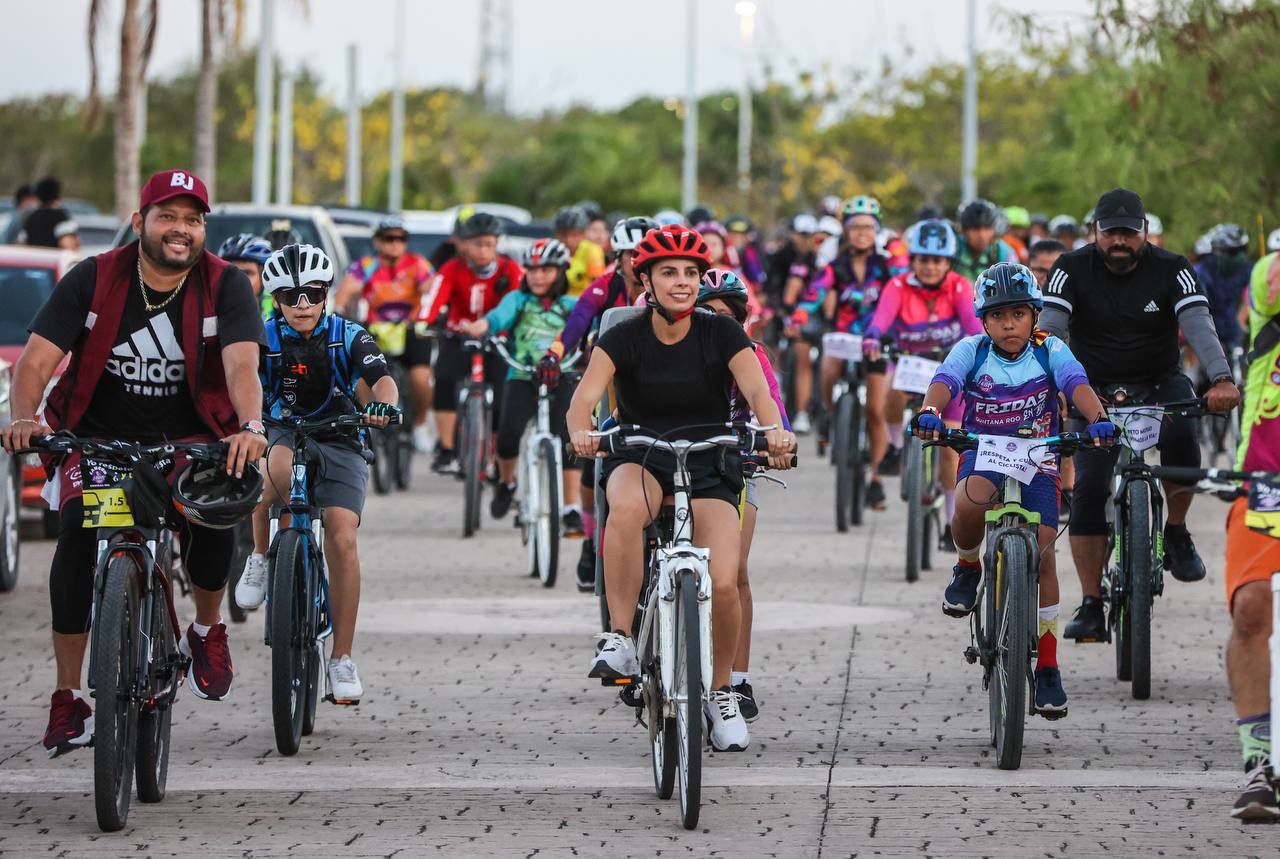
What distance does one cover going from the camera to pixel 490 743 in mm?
9250

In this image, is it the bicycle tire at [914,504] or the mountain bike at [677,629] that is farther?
the bicycle tire at [914,504]

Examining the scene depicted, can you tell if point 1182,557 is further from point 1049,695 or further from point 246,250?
point 246,250

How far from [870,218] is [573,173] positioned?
153 feet

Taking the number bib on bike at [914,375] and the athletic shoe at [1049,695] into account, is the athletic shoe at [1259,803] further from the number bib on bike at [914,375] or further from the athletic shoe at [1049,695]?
the number bib on bike at [914,375]

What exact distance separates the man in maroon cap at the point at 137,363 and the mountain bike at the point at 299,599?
583 mm

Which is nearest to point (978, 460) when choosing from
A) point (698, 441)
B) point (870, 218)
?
point (698, 441)

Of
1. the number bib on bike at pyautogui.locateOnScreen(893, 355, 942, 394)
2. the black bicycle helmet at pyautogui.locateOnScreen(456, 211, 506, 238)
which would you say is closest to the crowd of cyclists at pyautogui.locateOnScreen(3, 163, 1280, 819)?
the number bib on bike at pyautogui.locateOnScreen(893, 355, 942, 394)

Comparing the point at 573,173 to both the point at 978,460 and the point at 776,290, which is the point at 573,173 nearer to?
the point at 776,290

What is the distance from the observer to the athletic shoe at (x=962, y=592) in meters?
9.50

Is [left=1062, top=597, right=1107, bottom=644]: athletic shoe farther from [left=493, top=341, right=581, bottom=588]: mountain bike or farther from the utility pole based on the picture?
the utility pole

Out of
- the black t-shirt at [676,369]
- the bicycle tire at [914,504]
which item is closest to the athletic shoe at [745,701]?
the black t-shirt at [676,369]

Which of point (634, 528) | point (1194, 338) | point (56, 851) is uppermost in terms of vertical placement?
point (1194, 338)

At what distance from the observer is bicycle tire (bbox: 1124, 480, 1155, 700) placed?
33.0 feet

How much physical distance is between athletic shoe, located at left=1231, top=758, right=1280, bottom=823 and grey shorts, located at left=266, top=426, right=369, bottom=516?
3730 millimetres
